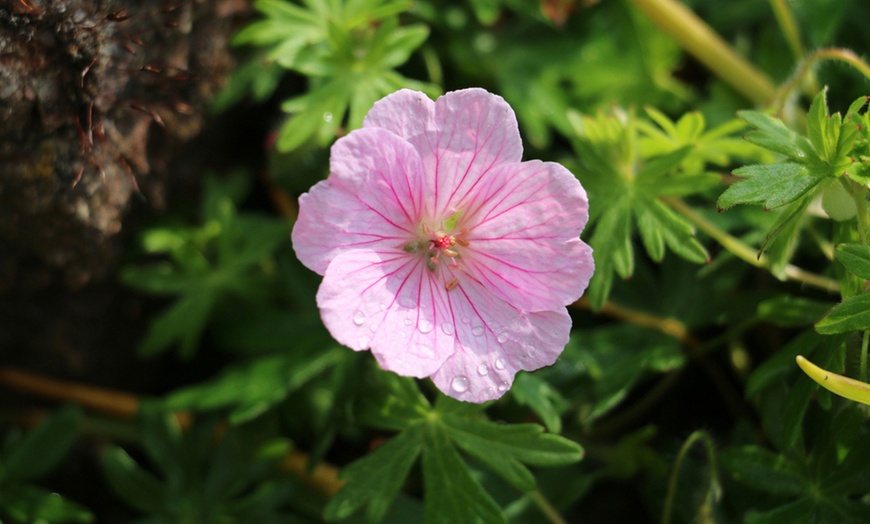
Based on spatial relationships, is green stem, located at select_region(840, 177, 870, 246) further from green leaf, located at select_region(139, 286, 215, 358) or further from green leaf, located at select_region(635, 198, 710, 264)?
green leaf, located at select_region(139, 286, 215, 358)

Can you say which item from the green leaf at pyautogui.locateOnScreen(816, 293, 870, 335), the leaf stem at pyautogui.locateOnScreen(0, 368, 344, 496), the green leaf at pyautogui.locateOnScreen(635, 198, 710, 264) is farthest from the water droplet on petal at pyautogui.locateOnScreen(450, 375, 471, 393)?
the leaf stem at pyautogui.locateOnScreen(0, 368, 344, 496)

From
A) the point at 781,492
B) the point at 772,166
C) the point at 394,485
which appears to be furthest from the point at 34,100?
the point at 781,492

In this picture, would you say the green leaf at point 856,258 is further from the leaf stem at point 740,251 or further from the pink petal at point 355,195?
the pink petal at point 355,195

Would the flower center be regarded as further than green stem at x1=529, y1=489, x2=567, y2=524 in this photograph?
No

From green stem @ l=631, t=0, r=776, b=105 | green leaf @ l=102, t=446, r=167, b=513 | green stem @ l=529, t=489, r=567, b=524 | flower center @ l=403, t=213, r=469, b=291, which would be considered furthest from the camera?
green stem @ l=631, t=0, r=776, b=105

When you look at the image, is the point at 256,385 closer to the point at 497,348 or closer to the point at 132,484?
the point at 132,484
